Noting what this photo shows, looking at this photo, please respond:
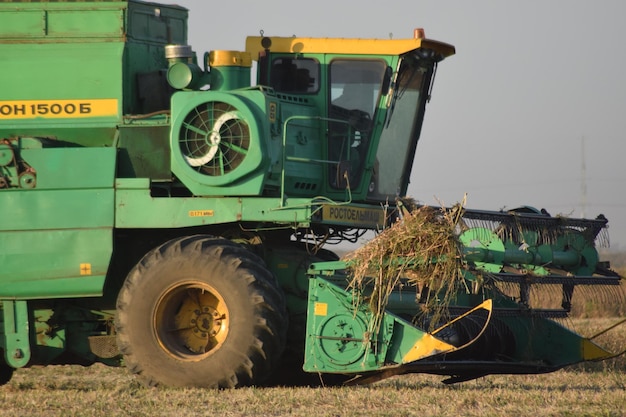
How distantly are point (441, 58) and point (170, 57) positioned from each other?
272 cm

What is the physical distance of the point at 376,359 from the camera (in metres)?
9.36

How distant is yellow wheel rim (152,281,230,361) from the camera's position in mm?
9875

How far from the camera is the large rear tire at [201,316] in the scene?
31.5 ft

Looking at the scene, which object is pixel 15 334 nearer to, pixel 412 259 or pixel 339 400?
pixel 339 400

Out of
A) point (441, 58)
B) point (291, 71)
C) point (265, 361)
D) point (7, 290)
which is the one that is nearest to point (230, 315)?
point (265, 361)

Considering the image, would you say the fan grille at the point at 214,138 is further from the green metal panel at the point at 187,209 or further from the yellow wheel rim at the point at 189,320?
the yellow wheel rim at the point at 189,320

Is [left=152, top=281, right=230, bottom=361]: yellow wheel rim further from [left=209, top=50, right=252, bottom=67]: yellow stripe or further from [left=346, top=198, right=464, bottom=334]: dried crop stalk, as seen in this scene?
[left=209, top=50, right=252, bottom=67]: yellow stripe

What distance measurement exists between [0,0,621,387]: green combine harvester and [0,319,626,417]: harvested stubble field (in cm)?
26

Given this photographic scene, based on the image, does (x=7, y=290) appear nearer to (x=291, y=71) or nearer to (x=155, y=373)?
(x=155, y=373)

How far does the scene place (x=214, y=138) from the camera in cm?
1013

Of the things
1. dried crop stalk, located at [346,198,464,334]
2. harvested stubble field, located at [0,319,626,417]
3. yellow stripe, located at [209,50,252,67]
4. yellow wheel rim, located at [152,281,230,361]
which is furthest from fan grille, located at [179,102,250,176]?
harvested stubble field, located at [0,319,626,417]

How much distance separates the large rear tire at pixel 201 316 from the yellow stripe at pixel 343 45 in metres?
2.32

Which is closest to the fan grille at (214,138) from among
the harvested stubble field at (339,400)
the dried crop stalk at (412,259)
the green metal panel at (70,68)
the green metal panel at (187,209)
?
the green metal panel at (187,209)

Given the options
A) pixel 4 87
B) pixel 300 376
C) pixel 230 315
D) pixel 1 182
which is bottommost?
pixel 300 376
